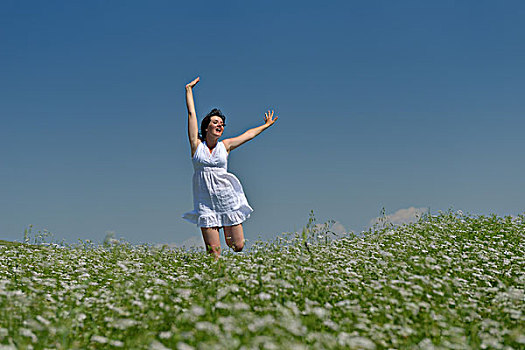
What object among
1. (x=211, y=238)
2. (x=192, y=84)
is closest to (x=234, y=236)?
(x=211, y=238)

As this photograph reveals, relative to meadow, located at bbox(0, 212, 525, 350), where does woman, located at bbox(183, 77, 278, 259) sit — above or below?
→ above

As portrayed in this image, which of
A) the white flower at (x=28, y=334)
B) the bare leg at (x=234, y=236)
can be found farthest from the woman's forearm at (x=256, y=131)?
the white flower at (x=28, y=334)

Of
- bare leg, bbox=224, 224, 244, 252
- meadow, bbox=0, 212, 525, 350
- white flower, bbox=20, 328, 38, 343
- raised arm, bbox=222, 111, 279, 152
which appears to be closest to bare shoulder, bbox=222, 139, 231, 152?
raised arm, bbox=222, 111, 279, 152

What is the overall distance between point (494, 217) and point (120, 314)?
11.7m

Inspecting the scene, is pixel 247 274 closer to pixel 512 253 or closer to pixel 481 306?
pixel 481 306

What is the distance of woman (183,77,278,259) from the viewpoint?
9781 mm

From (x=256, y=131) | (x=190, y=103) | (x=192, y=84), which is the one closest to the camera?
(x=190, y=103)

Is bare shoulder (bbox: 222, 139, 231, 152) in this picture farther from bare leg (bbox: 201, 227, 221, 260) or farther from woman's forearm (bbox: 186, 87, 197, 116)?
bare leg (bbox: 201, 227, 221, 260)

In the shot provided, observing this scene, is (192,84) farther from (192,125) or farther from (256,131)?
(256,131)

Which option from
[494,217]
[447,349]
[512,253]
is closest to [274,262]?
[447,349]

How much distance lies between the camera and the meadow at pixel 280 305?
4871 mm

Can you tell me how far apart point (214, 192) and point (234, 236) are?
0.94 metres

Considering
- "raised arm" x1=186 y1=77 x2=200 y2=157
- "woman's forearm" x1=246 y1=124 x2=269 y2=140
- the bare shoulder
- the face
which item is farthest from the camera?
"woman's forearm" x1=246 y1=124 x2=269 y2=140

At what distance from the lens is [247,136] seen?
1061 cm
